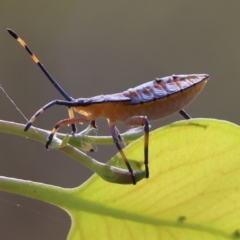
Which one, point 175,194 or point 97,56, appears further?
point 97,56

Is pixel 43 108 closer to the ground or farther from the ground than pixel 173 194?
→ farther from the ground

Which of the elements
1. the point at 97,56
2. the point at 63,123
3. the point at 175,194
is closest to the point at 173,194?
the point at 175,194

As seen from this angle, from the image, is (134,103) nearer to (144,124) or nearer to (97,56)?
(144,124)

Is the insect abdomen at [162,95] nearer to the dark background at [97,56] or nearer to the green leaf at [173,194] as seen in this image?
the green leaf at [173,194]

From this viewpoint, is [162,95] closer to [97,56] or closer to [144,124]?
[144,124]

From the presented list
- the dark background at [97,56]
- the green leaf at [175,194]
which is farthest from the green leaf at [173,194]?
the dark background at [97,56]

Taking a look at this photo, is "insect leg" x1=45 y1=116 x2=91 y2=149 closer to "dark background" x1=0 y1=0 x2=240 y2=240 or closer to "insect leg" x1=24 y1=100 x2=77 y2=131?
"insect leg" x1=24 y1=100 x2=77 y2=131
